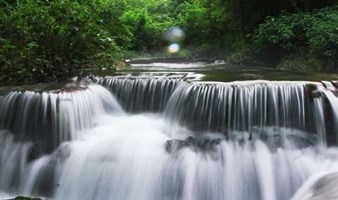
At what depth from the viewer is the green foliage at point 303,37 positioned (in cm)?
886

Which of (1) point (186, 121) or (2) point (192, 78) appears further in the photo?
(2) point (192, 78)

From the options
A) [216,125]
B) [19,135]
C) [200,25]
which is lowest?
[19,135]

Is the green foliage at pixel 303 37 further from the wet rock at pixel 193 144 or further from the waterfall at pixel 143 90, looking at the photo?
the wet rock at pixel 193 144

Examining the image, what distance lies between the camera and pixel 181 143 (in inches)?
246

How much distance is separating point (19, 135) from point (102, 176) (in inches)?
76.8

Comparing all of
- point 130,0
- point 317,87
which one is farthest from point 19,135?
point 130,0

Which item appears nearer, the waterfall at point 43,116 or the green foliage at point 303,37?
the waterfall at point 43,116

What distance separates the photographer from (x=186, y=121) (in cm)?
695

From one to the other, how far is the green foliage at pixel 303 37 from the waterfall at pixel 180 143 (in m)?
2.43

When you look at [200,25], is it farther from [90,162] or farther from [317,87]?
[90,162]

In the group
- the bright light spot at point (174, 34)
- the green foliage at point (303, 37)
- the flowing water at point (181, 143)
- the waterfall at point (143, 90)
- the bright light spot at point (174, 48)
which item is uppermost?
the bright light spot at point (174, 34)

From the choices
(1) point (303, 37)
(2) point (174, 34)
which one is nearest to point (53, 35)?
(1) point (303, 37)

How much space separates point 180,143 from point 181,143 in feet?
0.06

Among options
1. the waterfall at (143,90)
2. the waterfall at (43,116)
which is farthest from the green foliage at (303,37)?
the waterfall at (43,116)
